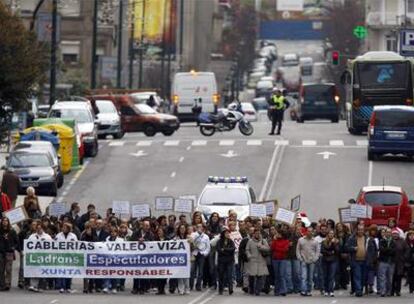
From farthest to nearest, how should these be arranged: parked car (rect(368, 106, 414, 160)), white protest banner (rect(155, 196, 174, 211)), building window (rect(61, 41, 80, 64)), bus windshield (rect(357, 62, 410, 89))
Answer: building window (rect(61, 41, 80, 64)) < bus windshield (rect(357, 62, 410, 89)) < parked car (rect(368, 106, 414, 160)) < white protest banner (rect(155, 196, 174, 211))

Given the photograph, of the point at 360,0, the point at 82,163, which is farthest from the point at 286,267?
the point at 360,0

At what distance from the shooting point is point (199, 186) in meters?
51.2

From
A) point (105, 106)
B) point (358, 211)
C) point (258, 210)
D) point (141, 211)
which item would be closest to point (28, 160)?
point (141, 211)

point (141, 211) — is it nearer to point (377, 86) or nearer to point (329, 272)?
point (329, 272)

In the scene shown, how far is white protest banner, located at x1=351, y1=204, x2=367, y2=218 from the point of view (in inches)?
1460

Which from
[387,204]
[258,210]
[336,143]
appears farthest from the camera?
[336,143]

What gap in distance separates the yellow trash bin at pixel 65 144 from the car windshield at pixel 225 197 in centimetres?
1211

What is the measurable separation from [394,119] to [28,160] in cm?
1211

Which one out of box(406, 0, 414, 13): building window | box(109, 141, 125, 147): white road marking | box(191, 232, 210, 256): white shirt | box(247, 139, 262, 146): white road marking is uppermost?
box(406, 0, 414, 13): building window

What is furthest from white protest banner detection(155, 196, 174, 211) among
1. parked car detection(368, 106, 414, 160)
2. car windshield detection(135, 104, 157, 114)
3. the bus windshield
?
car windshield detection(135, 104, 157, 114)

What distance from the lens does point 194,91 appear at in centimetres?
8106

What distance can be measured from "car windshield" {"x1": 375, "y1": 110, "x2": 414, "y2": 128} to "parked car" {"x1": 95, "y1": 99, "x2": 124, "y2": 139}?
41.8ft

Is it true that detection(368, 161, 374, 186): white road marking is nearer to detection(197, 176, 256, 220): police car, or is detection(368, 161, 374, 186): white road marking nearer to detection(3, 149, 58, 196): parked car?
detection(3, 149, 58, 196): parked car

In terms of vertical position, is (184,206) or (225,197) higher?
(184,206)
